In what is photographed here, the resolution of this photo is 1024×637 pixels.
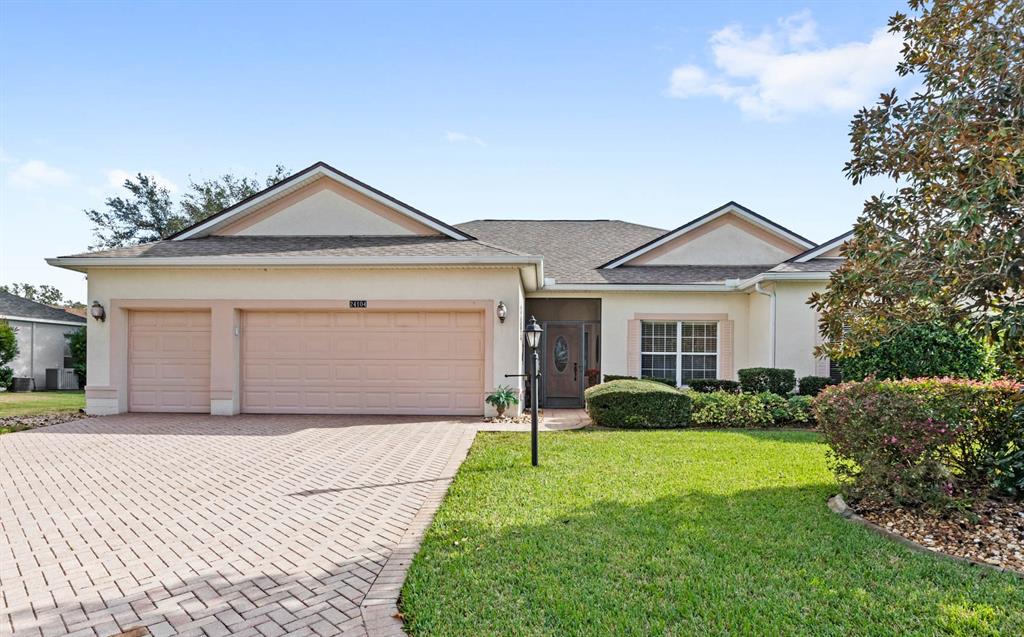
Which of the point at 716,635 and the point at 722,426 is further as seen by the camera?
the point at 722,426

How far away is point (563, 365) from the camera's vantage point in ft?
49.6

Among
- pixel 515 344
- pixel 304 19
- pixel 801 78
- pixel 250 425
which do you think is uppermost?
pixel 304 19

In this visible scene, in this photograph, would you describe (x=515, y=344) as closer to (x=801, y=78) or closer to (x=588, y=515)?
(x=588, y=515)

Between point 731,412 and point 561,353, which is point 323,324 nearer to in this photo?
point 561,353

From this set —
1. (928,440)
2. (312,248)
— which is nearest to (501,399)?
(312,248)

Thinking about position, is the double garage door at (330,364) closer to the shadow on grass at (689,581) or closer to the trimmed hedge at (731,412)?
the trimmed hedge at (731,412)

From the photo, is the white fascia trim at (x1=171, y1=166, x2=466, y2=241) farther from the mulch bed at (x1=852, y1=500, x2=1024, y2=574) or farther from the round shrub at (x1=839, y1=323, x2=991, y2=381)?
the mulch bed at (x1=852, y1=500, x2=1024, y2=574)

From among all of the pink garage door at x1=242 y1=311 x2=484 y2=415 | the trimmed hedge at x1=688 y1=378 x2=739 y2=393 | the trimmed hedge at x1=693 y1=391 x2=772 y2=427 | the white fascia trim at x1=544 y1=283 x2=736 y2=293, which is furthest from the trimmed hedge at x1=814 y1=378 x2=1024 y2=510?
the white fascia trim at x1=544 y1=283 x2=736 y2=293

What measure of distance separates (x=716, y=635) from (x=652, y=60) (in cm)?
1113

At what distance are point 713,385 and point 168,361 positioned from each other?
13.3 metres

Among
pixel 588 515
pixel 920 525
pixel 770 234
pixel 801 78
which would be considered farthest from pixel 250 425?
pixel 770 234

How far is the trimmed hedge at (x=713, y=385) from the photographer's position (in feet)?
41.1

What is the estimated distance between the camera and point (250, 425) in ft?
34.7

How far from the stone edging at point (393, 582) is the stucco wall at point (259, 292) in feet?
20.6
